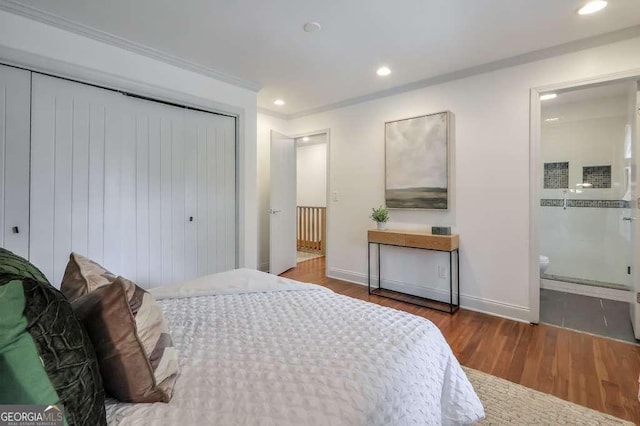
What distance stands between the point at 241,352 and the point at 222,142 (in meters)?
2.73

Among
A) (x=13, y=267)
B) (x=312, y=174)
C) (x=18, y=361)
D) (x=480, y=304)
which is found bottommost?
(x=480, y=304)

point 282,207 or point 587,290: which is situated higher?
point 282,207

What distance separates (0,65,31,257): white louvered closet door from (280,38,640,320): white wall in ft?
10.7

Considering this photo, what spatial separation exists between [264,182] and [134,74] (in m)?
2.31

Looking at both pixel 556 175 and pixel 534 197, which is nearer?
pixel 534 197

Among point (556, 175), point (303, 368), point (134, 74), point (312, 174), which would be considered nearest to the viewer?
point (303, 368)

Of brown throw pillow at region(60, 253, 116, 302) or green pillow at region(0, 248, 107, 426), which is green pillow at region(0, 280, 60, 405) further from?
brown throw pillow at region(60, 253, 116, 302)

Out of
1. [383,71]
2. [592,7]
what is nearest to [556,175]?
[592,7]

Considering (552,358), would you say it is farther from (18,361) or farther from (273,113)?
(273,113)

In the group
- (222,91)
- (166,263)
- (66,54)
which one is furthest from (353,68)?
(166,263)

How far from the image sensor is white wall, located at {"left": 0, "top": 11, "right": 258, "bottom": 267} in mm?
2127

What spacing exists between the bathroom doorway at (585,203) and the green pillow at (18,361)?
12.7 feet

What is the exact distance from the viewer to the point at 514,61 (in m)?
2.85

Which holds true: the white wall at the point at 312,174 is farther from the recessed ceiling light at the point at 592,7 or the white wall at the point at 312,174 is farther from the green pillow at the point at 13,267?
the green pillow at the point at 13,267
